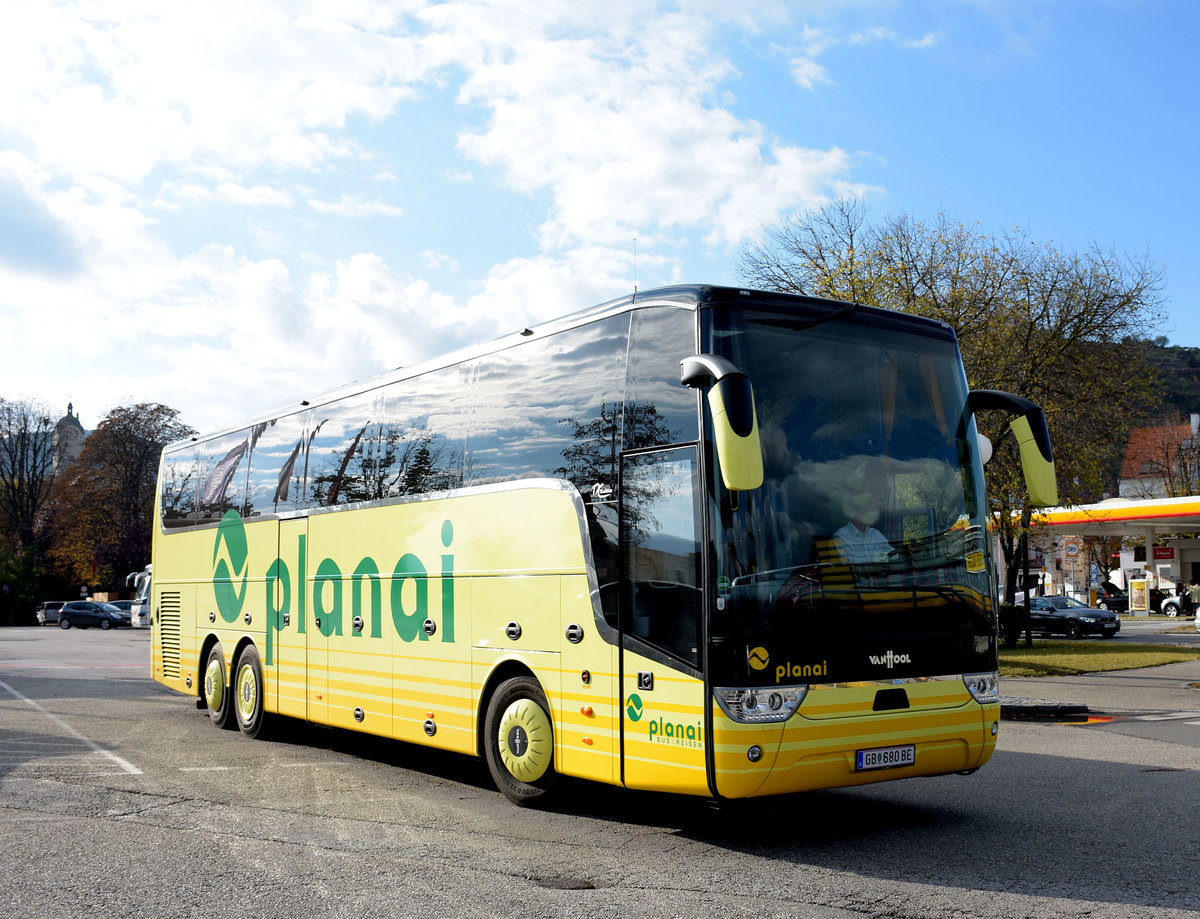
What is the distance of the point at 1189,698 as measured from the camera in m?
18.8

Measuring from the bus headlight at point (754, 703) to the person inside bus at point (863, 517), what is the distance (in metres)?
1.03

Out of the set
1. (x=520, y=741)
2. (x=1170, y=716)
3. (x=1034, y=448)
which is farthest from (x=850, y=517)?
(x=1170, y=716)

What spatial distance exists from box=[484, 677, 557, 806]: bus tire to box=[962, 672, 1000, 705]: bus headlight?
2.97 meters

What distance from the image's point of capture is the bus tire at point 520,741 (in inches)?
336

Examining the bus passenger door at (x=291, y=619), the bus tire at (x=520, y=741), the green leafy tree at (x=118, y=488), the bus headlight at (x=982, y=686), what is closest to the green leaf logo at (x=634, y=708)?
the bus tire at (x=520, y=741)

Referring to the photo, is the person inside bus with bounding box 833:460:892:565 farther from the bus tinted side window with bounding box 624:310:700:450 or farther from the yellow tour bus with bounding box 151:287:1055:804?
the bus tinted side window with bounding box 624:310:700:450

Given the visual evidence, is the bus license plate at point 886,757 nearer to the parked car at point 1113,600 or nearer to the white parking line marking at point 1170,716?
the white parking line marking at point 1170,716

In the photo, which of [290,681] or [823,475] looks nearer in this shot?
[823,475]

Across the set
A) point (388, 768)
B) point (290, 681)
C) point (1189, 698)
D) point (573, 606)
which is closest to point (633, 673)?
point (573, 606)

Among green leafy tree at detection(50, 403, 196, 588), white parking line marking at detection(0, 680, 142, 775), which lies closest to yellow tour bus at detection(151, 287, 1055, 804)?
white parking line marking at detection(0, 680, 142, 775)

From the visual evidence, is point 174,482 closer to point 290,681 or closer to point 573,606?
point 290,681

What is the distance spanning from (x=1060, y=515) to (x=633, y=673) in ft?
117

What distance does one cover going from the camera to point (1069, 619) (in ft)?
129

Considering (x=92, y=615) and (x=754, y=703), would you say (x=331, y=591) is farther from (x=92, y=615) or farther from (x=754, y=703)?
(x=92, y=615)
